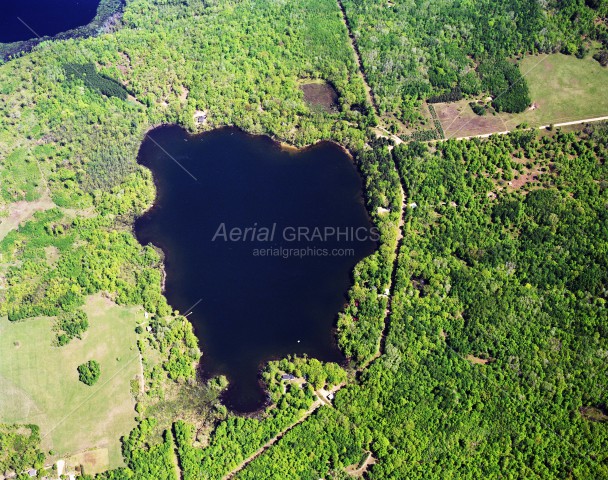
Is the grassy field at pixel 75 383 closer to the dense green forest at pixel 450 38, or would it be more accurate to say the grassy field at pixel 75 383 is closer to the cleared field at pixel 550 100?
the dense green forest at pixel 450 38

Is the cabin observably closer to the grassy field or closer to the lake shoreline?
the lake shoreline

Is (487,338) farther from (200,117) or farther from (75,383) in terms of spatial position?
(200,117)

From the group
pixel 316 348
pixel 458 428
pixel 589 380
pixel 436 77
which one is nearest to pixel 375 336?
pixel 316 348

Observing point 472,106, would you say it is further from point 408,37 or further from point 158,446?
point 158,446

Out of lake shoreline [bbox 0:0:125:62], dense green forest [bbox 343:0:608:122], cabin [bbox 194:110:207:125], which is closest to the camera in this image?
cabin [bbox 194:110:207:125]

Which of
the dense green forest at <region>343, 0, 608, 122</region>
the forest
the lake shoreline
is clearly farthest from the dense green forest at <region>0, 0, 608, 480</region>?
the lake shoreline
